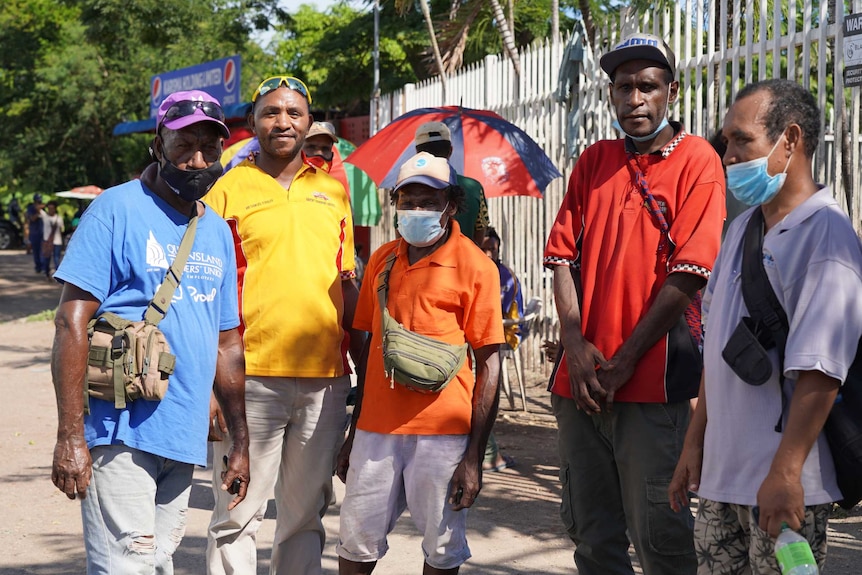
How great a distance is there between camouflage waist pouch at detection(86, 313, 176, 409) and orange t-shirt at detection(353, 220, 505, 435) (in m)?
0.95

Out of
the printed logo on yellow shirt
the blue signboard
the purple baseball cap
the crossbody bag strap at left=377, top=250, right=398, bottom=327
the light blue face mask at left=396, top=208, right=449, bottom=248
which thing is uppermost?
the blue signboard

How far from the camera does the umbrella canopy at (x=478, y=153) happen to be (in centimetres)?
750

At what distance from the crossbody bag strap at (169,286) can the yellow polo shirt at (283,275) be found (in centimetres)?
71

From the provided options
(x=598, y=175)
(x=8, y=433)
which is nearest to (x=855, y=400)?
(x=598, y=175)

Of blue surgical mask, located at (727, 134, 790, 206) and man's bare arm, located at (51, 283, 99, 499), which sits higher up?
blue surgical mask, located at (727, 134, 790, 206)

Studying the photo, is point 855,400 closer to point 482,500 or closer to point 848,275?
point 848,275

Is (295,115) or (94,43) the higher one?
(94,43)

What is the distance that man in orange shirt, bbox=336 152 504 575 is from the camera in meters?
4.04

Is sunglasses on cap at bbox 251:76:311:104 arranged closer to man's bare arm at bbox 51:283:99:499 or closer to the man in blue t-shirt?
the man in blue t-shirt

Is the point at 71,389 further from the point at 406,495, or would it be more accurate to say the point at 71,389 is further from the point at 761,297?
the point at 761,297

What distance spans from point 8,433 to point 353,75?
1606cm

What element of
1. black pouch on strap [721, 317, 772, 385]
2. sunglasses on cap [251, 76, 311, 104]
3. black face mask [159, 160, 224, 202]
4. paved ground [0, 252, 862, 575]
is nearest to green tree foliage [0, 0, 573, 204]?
paved ground [0, 252, 862, 575]

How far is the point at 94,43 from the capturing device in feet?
99.1

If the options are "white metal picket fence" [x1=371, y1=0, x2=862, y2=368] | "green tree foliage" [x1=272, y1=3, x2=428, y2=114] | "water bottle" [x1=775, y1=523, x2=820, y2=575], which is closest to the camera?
"water bottle" [x1=775, y1=523, x2=820, y2=575]
